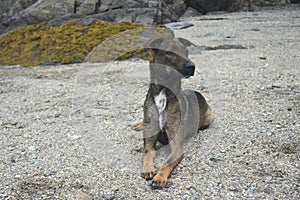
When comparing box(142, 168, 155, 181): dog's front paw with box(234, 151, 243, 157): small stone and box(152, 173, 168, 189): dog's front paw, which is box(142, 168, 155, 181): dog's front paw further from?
box(234, 151, 243, 157): small stone

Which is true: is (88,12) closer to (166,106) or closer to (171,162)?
(166,106)

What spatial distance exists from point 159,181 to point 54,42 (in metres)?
7.07

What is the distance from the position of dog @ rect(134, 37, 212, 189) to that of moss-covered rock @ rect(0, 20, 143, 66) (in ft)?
17.8

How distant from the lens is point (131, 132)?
512 cm

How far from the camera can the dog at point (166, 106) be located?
3.92 m

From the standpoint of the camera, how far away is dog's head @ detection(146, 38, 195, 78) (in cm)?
392

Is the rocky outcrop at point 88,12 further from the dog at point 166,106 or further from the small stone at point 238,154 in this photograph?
the small stone at point 238,154

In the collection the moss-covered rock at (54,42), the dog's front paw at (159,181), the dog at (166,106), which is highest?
the dog at (166,106)

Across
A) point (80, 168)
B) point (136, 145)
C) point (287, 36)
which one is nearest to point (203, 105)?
point (136, 145)

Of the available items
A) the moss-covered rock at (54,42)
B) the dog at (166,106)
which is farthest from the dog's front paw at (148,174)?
the moss-covered rock at (54,42)

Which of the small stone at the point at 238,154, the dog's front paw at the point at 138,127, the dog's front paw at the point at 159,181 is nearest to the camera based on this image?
the dog's front paw at the point at 159,181

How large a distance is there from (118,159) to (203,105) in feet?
4.63

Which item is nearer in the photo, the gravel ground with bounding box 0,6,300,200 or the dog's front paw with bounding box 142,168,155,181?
the gravel ground with bounding box 0,6,300,200

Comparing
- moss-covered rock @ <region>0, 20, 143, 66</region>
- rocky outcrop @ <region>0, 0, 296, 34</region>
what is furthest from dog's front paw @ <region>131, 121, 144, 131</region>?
rocky outcrop @ <region>0, 0, 296, 34</region>
